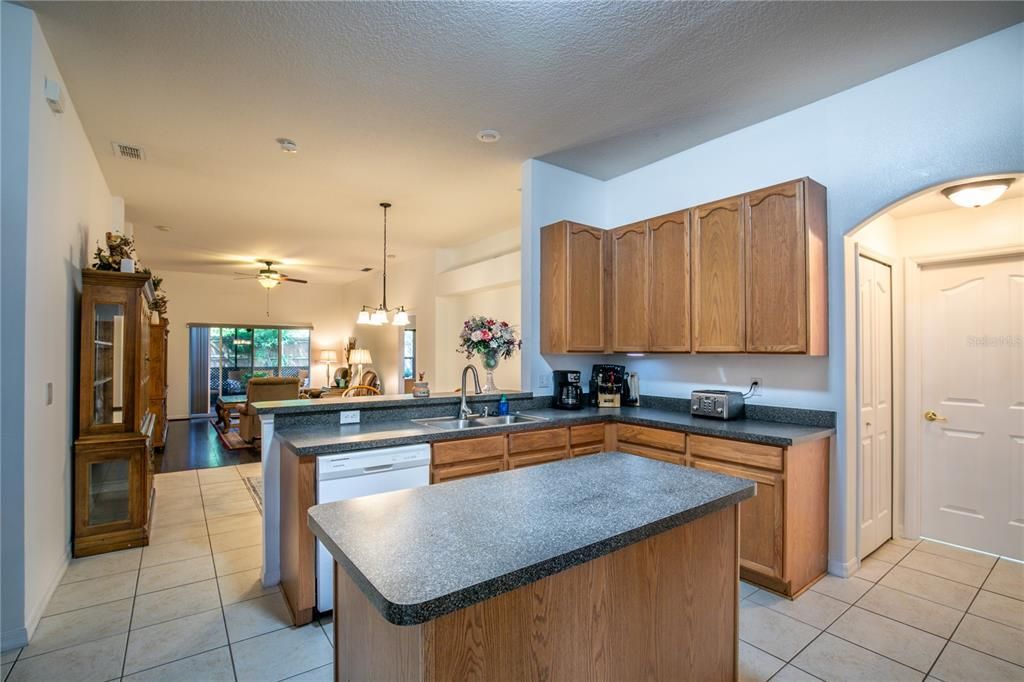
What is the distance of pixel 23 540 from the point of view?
7.01ft

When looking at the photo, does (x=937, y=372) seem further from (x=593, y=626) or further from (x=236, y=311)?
(x=236, y=311)

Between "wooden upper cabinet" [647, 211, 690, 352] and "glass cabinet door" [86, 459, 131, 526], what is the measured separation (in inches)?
151

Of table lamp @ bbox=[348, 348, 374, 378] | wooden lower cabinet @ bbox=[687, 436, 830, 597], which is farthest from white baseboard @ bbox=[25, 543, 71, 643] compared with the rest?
table lamp @ bbox=[348, 348, 374, 378]

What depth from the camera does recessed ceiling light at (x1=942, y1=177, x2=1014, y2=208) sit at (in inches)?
101

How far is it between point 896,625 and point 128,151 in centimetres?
570

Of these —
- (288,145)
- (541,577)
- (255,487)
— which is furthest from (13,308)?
(255,487)

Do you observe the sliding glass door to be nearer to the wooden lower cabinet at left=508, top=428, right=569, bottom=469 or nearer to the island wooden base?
the wooden lower cabinet at left=508, top=428, right=569, bottom=469

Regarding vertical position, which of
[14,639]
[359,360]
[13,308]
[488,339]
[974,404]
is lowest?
[14,639]

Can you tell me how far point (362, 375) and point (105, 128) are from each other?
6407mm

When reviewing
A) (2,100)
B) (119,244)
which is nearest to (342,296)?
(119,244)

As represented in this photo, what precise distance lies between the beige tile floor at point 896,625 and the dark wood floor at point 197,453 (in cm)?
574

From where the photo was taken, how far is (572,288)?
12.1 ft

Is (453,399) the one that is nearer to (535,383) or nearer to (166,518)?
(535,383)

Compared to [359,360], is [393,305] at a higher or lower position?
higher
